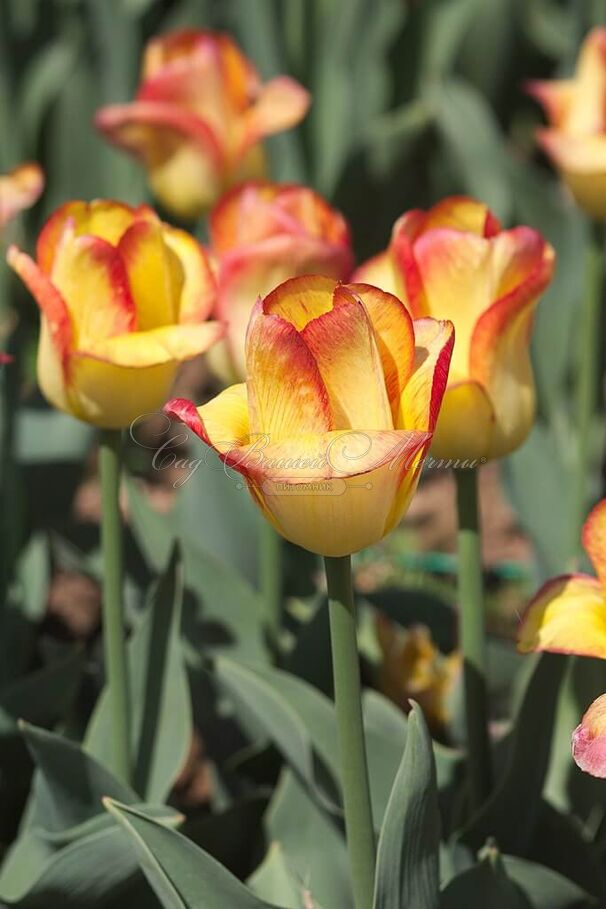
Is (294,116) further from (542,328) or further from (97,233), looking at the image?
(542,328)

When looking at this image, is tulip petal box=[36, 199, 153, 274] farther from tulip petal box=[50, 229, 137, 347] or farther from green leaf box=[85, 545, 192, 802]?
green leaf box=[85, 545, 192, 802]

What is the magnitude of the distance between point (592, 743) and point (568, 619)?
0.10 meters

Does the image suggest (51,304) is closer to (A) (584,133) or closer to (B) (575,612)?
(B) (575,612)

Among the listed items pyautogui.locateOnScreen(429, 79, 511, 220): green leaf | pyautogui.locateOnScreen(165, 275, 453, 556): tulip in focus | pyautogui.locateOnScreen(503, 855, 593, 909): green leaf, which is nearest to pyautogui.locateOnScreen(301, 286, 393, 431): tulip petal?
pyautogui.locateOnScreen(165, 275, 453, 556): tulip in focus

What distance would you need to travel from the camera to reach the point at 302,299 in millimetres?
591

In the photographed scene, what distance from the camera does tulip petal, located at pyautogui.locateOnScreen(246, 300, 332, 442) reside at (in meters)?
0.56

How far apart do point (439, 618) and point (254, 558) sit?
8.6 inches

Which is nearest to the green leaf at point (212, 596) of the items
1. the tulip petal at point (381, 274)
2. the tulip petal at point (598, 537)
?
the tulip petal at point (381, 274)

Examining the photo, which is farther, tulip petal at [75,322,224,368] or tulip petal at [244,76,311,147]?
tulip petal at [244,76,311,147]

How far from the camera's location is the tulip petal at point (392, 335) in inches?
22.9

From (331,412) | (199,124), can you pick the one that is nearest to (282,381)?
(331,412)

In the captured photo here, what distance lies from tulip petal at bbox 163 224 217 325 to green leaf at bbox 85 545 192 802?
203 millimetres

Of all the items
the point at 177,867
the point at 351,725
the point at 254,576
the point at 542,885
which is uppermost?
the point at 351,725

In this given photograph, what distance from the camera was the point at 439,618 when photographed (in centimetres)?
127
